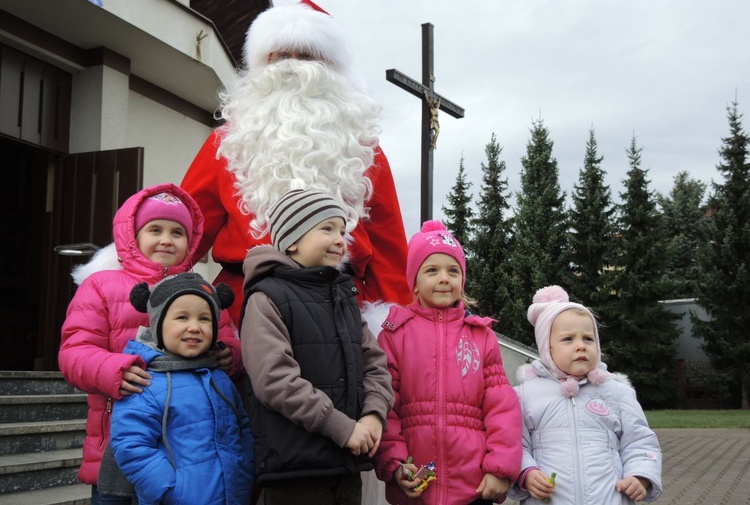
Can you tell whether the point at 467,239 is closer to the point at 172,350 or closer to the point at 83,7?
the point at 83,7

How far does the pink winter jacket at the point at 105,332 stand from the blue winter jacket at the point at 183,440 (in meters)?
0.10

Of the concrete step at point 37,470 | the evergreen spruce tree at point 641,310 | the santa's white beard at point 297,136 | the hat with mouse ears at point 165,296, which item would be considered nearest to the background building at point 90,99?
the concrete step at point 37,470

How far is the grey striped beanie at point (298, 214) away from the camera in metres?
2.46

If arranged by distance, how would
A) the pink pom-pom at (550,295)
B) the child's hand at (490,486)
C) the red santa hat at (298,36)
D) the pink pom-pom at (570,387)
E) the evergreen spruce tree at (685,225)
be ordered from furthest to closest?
the evergreen spruce tree at (685,225) < the red santa hat at (298,36) < the pink pom-pom at (550,295) < the pink pom-pom at (570,387) < the child's hand at (490,486)

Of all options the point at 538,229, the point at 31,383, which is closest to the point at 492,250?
the point at 538,229

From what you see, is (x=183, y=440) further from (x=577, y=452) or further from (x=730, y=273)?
(x=730, y=273)

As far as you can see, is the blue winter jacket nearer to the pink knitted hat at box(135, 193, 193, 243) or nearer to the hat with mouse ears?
the hat with mouse ears

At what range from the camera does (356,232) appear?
9.74 feet

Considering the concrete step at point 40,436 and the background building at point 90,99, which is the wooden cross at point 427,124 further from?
the concrete step at point 40,436

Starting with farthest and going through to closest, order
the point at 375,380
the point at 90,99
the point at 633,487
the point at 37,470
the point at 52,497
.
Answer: the point at 90,99, the point at 37,470, the point at 52,497, the point at 633,487, the point at 375,380

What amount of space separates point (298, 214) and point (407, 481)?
3.19 feet

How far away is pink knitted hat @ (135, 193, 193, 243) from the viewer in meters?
2.70

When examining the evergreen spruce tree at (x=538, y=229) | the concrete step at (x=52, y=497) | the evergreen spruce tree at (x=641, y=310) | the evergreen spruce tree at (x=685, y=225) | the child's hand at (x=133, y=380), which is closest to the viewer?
the child's hand at (x=133, y=380)

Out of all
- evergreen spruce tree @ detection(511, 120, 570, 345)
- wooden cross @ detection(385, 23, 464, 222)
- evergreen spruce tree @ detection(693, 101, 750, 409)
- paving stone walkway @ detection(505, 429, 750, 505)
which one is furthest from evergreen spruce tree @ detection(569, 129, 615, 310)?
wooden cross @ detection(385, 23, 464, 222)
